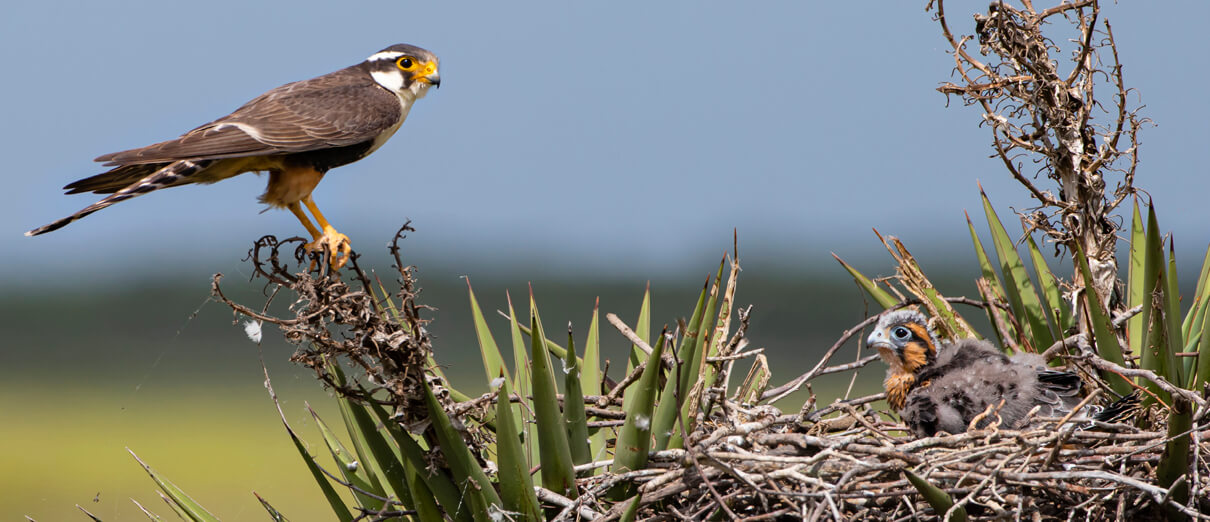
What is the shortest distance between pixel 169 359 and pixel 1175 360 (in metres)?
44.9

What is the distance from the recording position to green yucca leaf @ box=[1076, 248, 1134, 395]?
12.6ft

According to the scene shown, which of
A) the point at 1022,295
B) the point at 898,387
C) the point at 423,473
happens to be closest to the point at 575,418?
the point at 423,473

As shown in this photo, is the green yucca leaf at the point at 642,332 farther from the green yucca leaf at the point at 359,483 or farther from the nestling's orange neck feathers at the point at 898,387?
the green yucca leaf at the point at 359,483

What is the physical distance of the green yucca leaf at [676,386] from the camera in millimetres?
3234

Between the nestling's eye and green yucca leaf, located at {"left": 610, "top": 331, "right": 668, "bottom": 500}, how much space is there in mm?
1293

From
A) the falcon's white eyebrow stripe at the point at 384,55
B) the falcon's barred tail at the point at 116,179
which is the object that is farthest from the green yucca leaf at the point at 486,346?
Answer: the falcon's white eyebrow stripe at the point at 384,55

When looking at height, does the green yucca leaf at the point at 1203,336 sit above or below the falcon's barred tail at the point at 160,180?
below

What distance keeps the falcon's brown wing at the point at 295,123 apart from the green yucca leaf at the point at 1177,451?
10.8 feet

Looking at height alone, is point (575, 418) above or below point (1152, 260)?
below

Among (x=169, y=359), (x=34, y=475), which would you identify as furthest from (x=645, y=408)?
(x=169, y=359)

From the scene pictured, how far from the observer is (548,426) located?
3234mm

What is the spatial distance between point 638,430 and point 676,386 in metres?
0.18

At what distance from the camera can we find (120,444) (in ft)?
130

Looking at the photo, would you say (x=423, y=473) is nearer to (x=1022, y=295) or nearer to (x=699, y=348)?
(x=699, y=348)
